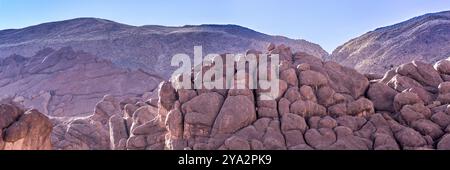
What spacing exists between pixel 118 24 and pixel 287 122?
138 meters

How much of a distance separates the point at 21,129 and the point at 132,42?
11144 centimetres

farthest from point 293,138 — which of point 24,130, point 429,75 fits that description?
point 24,130

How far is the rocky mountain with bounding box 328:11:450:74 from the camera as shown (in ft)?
264

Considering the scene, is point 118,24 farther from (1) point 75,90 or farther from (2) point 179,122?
(2) point 179,122

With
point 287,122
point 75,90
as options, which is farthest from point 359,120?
point 75,90

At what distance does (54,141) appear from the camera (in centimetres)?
4578

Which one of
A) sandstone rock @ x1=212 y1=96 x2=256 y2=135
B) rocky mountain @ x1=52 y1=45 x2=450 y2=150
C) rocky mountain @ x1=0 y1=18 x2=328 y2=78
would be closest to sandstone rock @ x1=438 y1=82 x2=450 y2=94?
rocky mountain @ x1=52 y1=45 x2=450 y2=150

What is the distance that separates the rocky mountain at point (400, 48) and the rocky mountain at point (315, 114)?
44.1 meters

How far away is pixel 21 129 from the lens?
27.8 metres

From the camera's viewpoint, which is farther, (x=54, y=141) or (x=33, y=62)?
(x=33, y=62)

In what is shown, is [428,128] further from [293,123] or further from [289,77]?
[289,77]

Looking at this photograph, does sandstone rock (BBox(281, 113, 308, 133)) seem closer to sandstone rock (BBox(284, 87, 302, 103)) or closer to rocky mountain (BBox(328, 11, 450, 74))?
sandstone rock (BBox(284, 87, 302, 103))

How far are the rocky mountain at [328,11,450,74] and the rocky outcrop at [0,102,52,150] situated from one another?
54.5m
